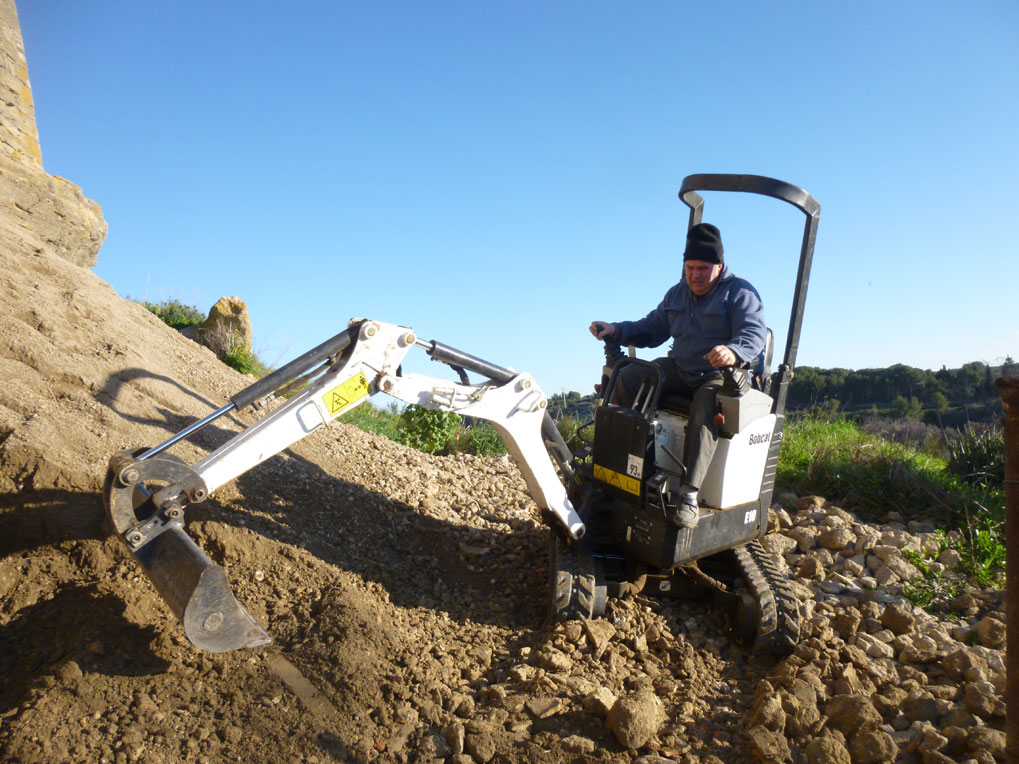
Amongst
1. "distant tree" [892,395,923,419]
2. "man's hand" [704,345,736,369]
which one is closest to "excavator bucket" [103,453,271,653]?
"man's hand" [704,345,736,369]

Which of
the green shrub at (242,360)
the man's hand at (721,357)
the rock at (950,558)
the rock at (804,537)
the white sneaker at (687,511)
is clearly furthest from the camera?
the green shrub at (242,360)

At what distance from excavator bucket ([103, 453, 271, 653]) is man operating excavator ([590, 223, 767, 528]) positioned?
241cm

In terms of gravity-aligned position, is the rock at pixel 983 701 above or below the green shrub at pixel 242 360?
below

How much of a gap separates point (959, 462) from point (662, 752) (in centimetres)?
737

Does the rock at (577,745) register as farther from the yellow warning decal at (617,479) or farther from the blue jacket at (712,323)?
the blue jacket at (712,323)

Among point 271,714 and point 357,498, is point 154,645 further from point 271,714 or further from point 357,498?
point 357,498

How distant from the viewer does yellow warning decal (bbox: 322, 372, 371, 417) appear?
3.67m

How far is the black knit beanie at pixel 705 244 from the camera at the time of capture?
180 inches

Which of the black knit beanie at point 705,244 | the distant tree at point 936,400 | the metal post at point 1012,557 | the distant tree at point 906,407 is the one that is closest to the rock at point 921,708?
the metal post at point 1012,557

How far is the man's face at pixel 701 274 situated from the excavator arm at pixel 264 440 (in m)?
1.23

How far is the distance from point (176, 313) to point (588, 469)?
8272 millimetres

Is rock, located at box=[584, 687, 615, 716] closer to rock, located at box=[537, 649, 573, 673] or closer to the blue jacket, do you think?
rock, located at box=[537, 649, 573, 673]

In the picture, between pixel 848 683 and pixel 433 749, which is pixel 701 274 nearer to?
pixel 848 683

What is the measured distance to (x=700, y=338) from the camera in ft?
15.1
